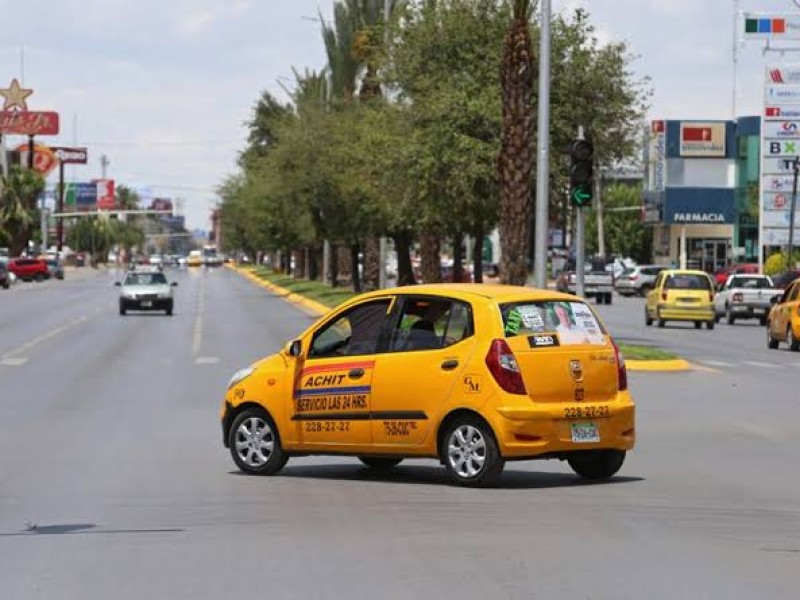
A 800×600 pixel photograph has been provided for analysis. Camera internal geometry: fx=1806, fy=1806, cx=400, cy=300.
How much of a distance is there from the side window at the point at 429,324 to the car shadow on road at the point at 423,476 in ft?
3.84

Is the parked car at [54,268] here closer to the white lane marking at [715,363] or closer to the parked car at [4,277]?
the parked car at [4,277]

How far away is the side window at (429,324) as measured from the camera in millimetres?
14578

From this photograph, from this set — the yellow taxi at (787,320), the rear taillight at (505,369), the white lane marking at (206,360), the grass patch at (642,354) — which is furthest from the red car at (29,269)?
the rear taillight at (505,369)

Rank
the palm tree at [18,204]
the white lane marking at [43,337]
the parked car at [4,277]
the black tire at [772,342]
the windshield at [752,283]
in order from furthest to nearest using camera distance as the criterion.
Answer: the palm tree at [18,204] → the parked car at [4,277] → the windshield at [752,283] → the black tire at [772,342] → the white lane marking at [43,337]

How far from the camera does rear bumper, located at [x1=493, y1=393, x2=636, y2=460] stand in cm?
1407

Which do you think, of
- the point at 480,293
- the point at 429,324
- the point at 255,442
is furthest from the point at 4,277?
the point at 480,293

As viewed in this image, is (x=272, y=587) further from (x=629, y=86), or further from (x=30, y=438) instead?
(x=629, y=86)

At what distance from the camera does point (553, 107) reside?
42.4 metres

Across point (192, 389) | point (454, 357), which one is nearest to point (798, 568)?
point (454, 357)

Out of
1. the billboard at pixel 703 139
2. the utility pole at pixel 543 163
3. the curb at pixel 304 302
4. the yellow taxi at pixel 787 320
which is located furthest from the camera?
the billboard at pixel 703 139

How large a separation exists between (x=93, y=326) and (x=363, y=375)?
119 ft

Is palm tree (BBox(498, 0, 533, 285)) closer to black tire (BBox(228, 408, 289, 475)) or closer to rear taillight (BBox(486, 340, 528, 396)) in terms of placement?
black tire (BBox(228, 408, 289, 475))

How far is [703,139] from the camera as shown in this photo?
123625 millimetres

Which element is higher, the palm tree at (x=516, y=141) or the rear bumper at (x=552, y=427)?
the palm tree at (x=516, y=141)
